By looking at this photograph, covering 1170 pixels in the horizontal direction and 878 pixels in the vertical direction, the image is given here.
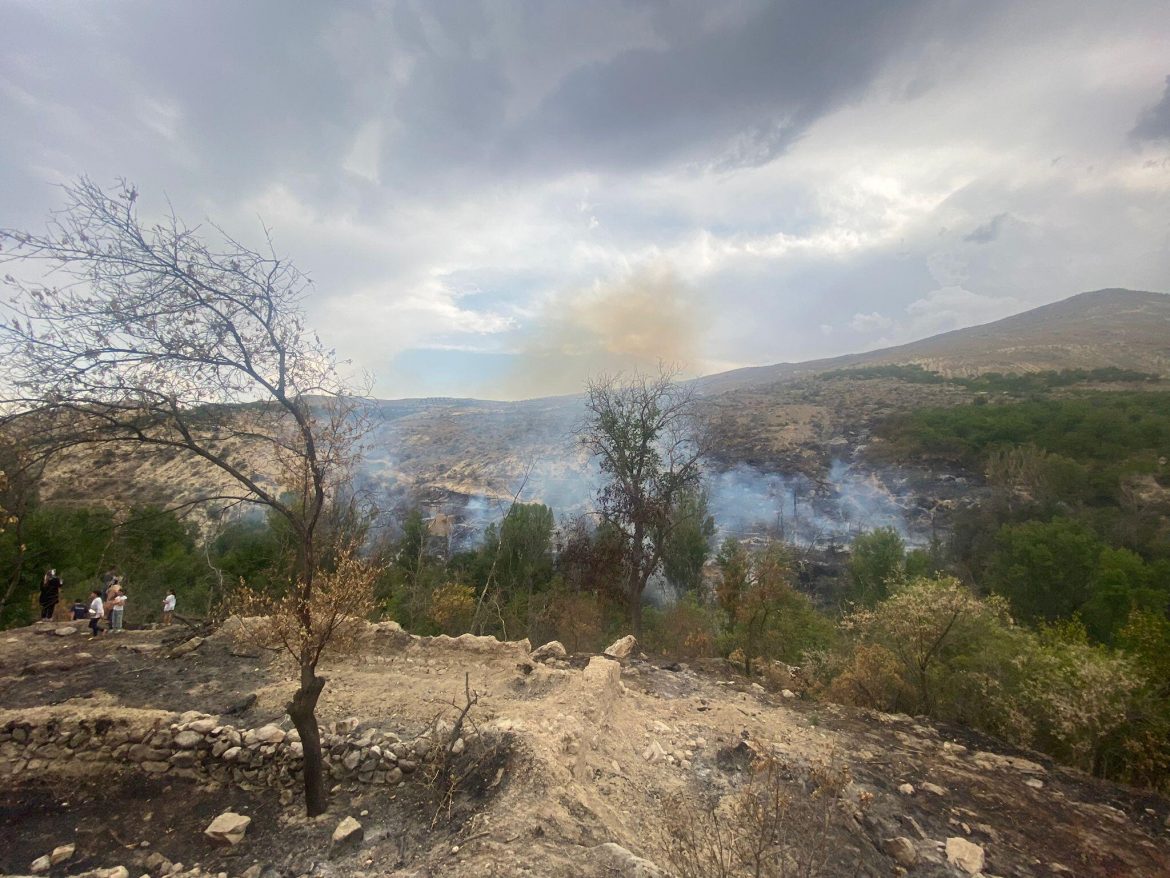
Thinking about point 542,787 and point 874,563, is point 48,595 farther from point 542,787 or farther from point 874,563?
point 874,563

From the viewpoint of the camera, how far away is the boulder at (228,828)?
5.03 m

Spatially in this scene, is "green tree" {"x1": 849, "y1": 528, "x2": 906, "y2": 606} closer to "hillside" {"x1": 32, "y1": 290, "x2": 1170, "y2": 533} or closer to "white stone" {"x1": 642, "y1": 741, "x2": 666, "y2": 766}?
"hillside" {"x1": 32, "y1": 290, "x2": 1170, "y2": 533}

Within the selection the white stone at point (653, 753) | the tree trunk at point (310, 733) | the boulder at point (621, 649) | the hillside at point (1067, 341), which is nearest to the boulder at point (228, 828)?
the tree trunk at point (310, 733)

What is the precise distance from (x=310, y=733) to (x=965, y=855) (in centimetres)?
658

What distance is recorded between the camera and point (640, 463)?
16766 millimetres

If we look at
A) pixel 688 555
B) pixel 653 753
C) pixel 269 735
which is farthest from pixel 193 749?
pixel 688 555

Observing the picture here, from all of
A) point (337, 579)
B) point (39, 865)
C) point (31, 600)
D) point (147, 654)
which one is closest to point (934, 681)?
point (337, 579)

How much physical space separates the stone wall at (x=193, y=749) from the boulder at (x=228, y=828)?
2.23 ft

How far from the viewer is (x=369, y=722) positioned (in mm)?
6613

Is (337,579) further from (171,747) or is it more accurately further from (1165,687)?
(1165,687)

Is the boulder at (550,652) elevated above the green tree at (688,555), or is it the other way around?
the boulder at (550,652)

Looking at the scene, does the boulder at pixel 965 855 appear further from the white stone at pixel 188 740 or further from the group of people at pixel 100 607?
the group of people at pixel 100 607

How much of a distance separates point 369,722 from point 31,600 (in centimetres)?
1671

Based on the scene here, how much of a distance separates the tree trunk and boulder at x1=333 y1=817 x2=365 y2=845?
470 mm
